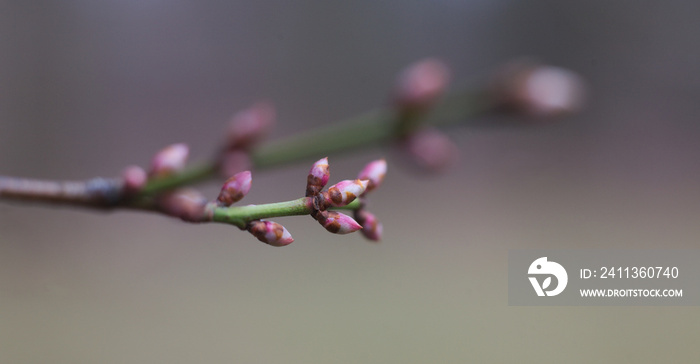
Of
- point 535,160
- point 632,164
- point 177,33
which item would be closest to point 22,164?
point 177,33

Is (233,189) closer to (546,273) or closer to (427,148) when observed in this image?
(427,148)

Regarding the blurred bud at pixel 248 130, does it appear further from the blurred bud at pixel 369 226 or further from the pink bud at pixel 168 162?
the blurred bud at pixel 369 226

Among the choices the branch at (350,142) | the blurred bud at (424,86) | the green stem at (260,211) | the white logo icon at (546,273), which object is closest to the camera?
the green stem at (260,211)

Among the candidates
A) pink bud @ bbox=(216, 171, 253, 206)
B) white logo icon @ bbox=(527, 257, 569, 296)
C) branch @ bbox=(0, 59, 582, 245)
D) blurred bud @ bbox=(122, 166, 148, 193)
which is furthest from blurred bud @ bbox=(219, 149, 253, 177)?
white logo icon @ bbox=(527, 257, 569, 296)

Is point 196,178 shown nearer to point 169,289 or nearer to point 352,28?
point 169,289

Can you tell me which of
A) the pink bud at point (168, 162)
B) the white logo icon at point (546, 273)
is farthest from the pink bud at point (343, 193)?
the white logo icon at point (546, 273)

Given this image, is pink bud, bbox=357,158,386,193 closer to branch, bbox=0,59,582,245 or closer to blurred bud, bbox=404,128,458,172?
branch, bbox=0,59,582,245

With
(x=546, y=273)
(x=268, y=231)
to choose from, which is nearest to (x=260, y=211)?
(x=268, y=231)

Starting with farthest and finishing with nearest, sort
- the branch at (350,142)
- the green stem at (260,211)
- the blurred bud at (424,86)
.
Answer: the blurred bud at (424,86) < the branch at (350,142) < the green stem at (260,211)
